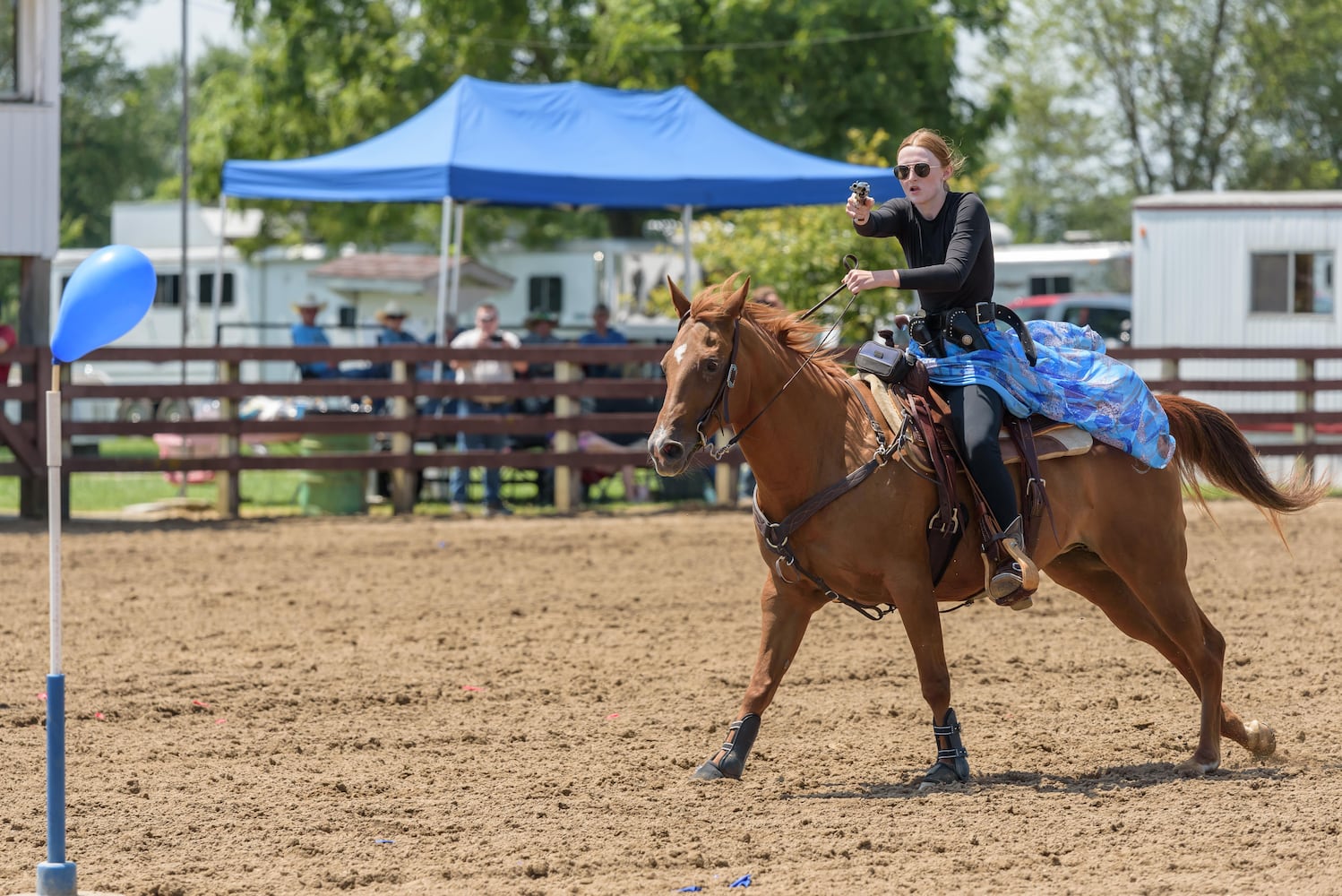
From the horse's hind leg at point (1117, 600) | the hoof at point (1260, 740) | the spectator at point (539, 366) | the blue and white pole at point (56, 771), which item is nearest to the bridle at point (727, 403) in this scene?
the horse's hind leg at point (1117, 600)

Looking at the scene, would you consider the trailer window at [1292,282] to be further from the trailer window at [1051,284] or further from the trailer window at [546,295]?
the trailer window at [546,295]

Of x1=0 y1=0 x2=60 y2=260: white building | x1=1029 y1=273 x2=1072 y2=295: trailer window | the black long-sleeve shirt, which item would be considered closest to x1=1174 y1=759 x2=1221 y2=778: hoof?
the black long-sleeve shirt

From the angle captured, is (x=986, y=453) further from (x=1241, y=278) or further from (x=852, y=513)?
(x=1241, y=278)

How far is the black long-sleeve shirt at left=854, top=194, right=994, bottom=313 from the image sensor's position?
209 inches

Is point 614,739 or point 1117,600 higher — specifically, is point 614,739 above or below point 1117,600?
below

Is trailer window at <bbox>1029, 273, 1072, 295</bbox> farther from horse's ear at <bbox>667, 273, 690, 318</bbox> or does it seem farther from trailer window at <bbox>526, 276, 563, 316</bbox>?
horse's ear at <bbox>667, 273, 690, 318</bbox>

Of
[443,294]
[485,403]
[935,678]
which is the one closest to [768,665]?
[935,678]

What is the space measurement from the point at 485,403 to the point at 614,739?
922cm

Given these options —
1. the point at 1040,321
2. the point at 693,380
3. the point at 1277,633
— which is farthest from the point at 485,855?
the point at 1277,633

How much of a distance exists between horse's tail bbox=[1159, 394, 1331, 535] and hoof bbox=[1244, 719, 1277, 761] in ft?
2.80

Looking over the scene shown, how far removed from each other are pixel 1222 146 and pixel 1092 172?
5356 millimetres

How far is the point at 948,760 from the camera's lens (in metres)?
5.47

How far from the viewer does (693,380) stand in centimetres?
517

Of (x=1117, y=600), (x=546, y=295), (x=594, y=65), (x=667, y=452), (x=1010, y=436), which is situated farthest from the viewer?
(x=546, y=295)
